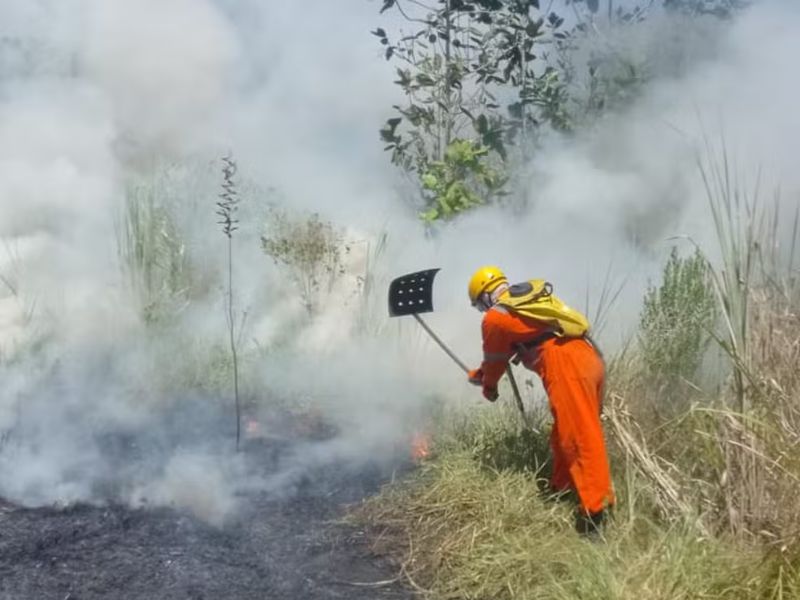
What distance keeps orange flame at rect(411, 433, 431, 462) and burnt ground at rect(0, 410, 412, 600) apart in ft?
2.40

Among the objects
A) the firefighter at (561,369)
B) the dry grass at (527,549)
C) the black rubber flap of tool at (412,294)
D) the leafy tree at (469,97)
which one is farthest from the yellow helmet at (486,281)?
the leafy tree at (469,97)

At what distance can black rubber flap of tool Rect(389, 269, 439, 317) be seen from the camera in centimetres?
684

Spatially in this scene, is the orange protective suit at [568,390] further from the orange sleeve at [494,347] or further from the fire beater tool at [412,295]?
the fire beater tool at [412,295]

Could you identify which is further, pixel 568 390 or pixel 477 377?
pixel 477 377

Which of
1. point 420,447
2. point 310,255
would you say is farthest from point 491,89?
point 420,447

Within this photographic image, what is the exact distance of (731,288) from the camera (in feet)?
17.1

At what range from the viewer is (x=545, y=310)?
5.71 metres

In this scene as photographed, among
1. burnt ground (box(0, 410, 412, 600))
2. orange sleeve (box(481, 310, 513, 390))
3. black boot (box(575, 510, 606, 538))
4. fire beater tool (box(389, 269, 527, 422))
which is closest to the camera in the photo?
burnt ground (box(0, 410, 412, 600))

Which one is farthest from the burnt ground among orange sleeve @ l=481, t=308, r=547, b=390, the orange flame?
orange sleeve @ l=481, t=308, r=547, b=390

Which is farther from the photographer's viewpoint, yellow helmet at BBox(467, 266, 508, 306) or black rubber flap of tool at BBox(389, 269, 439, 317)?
black rubber flap of tool at BBox(389, 269, 439, 317)

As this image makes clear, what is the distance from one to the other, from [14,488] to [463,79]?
524cm

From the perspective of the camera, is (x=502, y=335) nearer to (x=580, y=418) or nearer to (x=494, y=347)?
(x=494, y=347)

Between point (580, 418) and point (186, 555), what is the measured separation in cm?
206

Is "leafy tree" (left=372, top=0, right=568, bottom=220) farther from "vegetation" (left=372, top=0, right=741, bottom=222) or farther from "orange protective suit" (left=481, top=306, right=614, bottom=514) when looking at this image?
"orange protective suit" (left=481, top=306, right=614, bottom=514)
